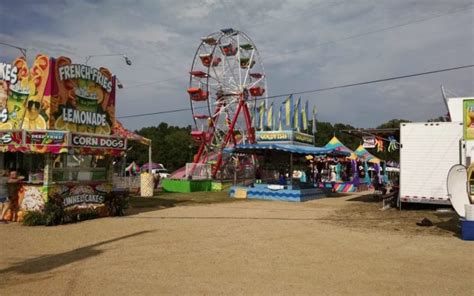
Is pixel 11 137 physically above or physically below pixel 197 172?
above

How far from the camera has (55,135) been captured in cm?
1255

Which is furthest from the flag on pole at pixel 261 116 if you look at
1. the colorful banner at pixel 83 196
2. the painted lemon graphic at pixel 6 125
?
the painted lemon graphic at pixel 6 125

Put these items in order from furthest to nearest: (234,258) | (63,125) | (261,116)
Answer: (261,116), (63,125), (234,258)

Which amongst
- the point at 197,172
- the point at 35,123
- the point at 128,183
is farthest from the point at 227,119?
the point at 35,123

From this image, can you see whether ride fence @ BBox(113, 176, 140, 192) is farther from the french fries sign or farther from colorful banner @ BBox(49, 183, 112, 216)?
the french fries sign

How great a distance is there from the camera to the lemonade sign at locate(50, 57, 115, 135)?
43.1ft

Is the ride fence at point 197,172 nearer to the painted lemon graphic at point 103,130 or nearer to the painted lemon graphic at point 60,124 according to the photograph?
the painted lemon graphic at point 103,130

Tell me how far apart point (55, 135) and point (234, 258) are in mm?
7189

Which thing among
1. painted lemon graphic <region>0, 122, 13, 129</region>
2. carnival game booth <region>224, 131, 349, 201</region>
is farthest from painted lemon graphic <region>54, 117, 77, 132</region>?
carnival game booth <region>224, 131, 349, 201</region>

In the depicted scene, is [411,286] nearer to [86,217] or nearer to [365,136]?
[86,217]

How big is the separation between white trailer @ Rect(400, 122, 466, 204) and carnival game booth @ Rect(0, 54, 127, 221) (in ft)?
32.3

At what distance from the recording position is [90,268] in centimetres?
701

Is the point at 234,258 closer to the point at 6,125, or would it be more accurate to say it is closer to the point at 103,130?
the point at 103,130

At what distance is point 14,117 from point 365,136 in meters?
13.1
